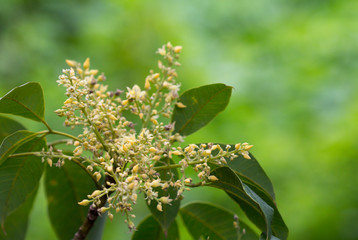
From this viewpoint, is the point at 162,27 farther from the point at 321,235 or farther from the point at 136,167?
the point at 136,167

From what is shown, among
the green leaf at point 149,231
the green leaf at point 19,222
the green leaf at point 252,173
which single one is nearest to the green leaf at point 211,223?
the green leaf at point 149,231

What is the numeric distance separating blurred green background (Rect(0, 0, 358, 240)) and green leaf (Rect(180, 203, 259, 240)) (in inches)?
57.9

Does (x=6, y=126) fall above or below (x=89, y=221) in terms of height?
above

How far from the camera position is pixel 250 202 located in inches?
34.0

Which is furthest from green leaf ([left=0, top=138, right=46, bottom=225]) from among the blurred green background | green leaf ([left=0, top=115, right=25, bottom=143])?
the blurred green background

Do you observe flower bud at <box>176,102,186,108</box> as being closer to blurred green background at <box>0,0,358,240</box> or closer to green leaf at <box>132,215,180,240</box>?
green leaf at <box>132,215,180,240</box>

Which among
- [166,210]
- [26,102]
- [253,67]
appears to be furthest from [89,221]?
[253,67]

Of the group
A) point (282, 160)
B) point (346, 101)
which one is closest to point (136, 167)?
point (282, 160)

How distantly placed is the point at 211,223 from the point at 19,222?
0.49 meters

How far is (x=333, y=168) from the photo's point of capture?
2756mm

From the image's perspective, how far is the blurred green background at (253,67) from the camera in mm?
2754

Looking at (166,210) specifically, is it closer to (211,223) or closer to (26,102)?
(211,223)

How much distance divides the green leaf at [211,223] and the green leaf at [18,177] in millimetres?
370

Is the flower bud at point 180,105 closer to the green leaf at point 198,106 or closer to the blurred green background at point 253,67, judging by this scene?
the green leaf at point 198,106
